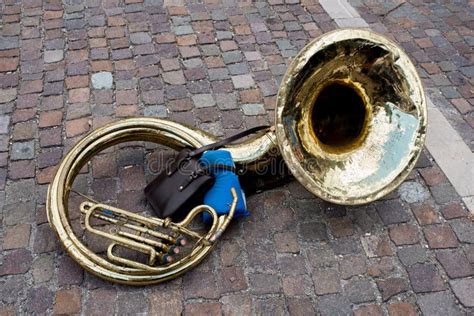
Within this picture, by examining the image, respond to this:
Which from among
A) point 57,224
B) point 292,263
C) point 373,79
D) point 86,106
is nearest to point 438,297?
point 292,263

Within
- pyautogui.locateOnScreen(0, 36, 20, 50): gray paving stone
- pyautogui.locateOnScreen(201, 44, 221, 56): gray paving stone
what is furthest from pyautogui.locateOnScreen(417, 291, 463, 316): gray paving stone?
pyautogui.locateOnScreen(0, 36, 20, 50): gray paving stone

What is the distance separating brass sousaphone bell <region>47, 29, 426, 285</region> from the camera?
253cm

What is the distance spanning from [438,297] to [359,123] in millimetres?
1052

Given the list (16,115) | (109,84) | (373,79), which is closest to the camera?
(373,79)

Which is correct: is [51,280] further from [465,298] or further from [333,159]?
[465,298]

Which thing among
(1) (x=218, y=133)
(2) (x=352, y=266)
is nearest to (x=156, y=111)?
(1) (x=218, y=133)

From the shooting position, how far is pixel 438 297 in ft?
8.91

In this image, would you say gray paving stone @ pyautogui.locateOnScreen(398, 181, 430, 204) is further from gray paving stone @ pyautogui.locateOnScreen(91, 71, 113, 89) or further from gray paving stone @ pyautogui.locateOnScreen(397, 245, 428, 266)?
gray paving stone @ pyautogui.locateOnScreen(91, 71, 113, 89)

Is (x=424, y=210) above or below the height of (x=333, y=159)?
below

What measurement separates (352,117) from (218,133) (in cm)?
100

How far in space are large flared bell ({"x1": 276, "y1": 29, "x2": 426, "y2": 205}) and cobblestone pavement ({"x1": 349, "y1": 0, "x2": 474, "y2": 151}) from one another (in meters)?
1.10

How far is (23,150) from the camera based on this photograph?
3246mm

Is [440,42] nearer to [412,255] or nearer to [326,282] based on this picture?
[412,255]

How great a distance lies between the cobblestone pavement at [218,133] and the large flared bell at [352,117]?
0.40 metres
